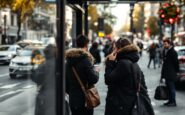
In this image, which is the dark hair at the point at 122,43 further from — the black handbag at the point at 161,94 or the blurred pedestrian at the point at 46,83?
the black handbag at the point at 161,94

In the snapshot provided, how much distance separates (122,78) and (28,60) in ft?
5.12

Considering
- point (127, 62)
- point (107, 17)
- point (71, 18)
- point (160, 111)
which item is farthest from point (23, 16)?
point (107, 17)

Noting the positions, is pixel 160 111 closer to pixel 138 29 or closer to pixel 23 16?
pixel 23 16

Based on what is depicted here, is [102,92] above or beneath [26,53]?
beneath

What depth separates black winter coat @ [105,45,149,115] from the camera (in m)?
5.91

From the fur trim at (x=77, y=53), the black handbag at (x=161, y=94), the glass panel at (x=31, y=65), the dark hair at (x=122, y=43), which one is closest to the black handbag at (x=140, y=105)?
the dark hair at (x=122, y=43)

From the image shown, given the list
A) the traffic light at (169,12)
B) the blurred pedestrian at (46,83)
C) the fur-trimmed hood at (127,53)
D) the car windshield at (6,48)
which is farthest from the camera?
the traffic light at (169,12)

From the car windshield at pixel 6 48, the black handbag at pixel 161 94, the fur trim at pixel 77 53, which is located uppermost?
the car windshield at pixel 6 48

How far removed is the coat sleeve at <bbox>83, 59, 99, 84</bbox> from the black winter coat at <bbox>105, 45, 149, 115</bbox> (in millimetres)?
440

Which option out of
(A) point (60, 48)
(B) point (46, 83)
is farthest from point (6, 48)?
(A) point (60, 48)

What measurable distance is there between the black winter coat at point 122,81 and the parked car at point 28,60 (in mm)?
1405

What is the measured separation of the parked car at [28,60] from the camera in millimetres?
4688

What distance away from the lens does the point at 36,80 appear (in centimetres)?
477

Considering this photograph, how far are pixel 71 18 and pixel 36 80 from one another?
10.3 meters
